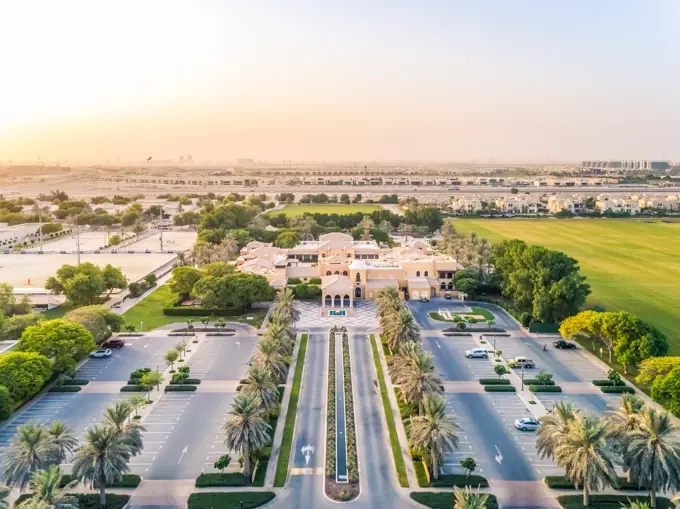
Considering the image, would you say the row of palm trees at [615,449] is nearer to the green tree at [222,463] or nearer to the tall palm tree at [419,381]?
the tall palm tree at [419,381]

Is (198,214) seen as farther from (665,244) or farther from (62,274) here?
(665,244)

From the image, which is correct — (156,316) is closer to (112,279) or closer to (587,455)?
(112,279)

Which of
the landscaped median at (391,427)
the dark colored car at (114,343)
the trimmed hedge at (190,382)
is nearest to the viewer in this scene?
the landscaped median at (391,427)

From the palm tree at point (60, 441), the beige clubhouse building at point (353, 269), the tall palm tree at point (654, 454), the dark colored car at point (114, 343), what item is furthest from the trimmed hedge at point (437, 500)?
the beige clubhouse building at point (353, 269)

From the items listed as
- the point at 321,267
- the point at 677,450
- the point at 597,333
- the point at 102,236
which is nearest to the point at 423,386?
the point at 677,450

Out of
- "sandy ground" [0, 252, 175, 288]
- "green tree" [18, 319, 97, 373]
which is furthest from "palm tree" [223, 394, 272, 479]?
"sandy ground" [0, 252, 175, 288]

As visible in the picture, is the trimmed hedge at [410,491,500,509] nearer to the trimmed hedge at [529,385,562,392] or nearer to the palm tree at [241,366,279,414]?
the palm tree at [241,366,279,414]

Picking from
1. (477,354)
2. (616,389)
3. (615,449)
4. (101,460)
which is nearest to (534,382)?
(616,389)
